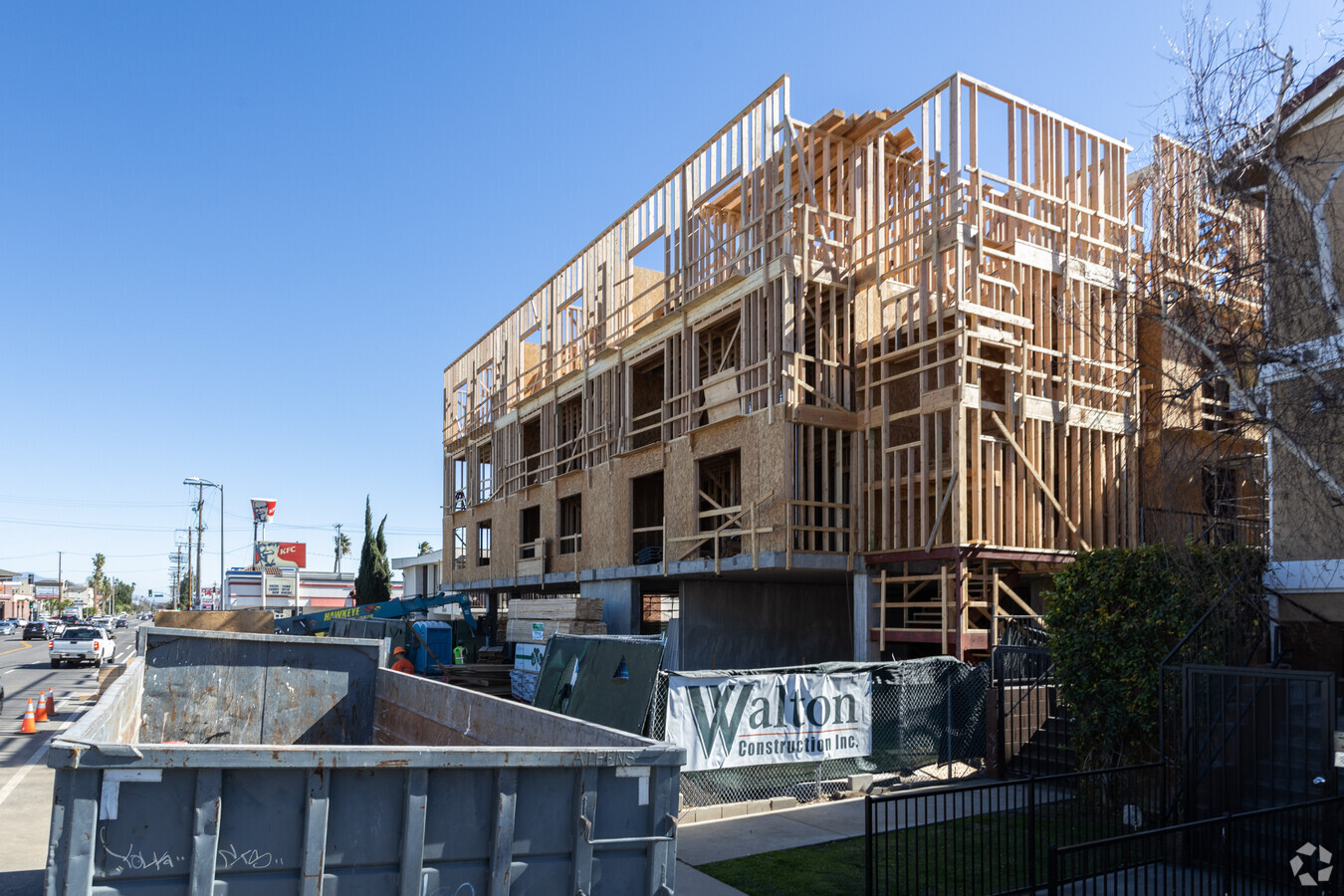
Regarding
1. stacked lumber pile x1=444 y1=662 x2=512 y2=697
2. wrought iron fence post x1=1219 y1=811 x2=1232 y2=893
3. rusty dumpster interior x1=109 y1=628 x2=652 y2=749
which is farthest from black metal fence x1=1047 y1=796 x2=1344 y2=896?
stacked lumber pile x1=444 y1=662 x2=512 y2=697

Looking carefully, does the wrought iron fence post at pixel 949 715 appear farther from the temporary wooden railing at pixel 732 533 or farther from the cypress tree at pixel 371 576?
the cypress tree at pixel 371 576

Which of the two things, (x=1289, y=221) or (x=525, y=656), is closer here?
(x=1289, y=221)

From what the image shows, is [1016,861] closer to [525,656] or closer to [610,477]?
[525,656]

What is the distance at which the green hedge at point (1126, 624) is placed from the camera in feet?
40.1

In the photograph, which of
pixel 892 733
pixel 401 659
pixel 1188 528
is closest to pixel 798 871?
pixel 892 733

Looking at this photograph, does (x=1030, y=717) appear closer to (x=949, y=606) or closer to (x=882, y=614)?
(x=949, y=606)

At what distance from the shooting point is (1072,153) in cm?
2175

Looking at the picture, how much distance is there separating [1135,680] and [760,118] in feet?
48.7

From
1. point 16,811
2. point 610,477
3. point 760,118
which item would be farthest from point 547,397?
point 16,811

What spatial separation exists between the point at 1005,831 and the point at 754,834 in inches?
114

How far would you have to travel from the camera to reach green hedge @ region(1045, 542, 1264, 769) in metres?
12.2

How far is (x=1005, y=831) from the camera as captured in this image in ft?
34.5

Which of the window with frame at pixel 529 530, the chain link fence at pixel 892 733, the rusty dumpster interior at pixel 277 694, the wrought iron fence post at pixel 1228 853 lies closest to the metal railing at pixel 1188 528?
the chain link fence at pixel 892 733

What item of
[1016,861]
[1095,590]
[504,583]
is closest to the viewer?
[1016,861]
